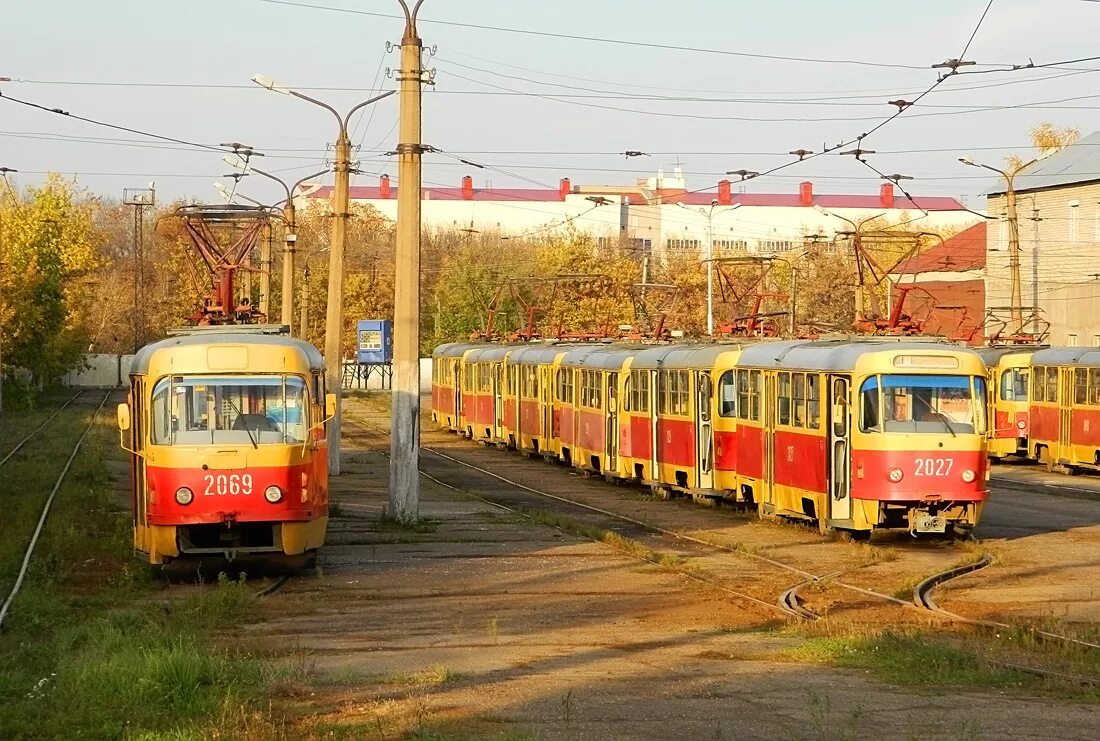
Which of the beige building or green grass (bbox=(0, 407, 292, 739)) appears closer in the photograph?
green grass (bbox=(0, 407, 292, 739))

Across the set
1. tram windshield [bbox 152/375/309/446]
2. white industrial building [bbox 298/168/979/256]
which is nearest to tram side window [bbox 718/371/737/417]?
→ tram windshield [bbox 152/375/309/446]

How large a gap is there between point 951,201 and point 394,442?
117607 mm

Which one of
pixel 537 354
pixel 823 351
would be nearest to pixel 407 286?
pixel 823 351

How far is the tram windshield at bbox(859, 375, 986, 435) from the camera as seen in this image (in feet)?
69.3

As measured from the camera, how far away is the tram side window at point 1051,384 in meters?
38.6

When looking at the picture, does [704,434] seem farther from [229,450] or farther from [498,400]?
[498,400]

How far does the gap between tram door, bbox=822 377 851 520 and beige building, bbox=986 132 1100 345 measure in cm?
3790

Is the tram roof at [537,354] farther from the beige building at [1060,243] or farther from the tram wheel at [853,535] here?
the beige building at [1060,243]

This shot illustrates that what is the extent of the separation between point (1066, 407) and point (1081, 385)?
0.72 m

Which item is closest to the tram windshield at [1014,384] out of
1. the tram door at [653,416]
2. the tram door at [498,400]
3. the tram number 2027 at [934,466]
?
the tram door at [498,400]

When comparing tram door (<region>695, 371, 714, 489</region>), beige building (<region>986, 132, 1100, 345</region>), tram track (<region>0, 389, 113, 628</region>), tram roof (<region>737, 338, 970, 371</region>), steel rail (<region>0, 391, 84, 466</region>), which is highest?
beige building (<region>986, 132, 1100, 345</region>)

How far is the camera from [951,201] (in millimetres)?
135750

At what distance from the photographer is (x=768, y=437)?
24797mm

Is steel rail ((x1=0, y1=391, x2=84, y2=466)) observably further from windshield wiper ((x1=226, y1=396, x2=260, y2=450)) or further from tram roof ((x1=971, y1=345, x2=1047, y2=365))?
tram roof ((x1=971, y1=345, x2=1047, y2=365))
